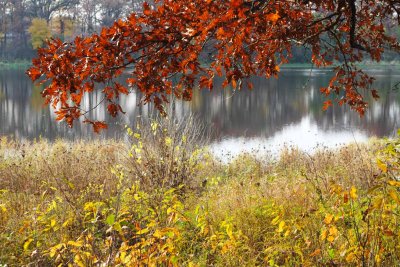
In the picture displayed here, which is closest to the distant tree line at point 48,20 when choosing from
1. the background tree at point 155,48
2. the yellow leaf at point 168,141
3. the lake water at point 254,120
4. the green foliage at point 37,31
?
the green foliage at point 37,31

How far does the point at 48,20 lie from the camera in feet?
218

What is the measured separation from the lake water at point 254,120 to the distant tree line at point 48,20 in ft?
93.2

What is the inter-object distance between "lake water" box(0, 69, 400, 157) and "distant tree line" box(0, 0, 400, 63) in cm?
2841

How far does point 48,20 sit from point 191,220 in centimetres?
6668

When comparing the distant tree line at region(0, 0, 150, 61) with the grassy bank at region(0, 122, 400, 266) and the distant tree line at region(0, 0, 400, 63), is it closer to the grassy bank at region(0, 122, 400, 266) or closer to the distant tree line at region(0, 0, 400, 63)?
the distant tree line at region(0, 0, 400, 63)

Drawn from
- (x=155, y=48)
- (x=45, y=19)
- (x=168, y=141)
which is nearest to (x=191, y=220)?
(x=168, y=141)

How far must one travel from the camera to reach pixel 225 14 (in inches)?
110

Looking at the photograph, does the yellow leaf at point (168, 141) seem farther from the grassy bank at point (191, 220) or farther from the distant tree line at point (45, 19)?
the distant tree line at point (45, 19)

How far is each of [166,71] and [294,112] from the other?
68.5 feet

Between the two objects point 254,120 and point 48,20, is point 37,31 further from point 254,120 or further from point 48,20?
point 254,120

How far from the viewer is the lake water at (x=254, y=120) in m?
17.2

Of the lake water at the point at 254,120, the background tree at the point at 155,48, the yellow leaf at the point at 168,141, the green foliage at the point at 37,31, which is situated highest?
the green foliage at the point at 37,31

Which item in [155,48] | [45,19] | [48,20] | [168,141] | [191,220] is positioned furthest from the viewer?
[48,20]

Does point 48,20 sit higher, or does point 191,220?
point 48,20
